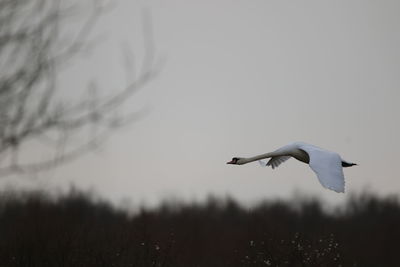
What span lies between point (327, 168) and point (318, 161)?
0.41 meters

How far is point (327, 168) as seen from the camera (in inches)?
368

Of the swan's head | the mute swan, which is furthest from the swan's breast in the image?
the swan's head

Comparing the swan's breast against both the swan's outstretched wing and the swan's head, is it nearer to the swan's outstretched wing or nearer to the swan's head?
the swan's outstretched wing

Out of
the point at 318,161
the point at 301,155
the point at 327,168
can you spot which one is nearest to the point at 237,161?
the point at 301,155

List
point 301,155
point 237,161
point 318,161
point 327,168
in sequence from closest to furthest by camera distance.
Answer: point 327,168, point 318,161, point 301,155, point 237,161

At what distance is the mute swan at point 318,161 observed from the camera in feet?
29.2

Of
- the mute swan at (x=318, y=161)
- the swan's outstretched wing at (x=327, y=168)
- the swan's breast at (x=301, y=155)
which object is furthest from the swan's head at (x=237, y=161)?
the swan's outstretched wing at (x=327, y=168)

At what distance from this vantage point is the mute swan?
8.89m

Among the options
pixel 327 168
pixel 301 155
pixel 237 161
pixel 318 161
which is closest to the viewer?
pixel 327 168

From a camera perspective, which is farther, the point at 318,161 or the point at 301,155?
the point at 301,155

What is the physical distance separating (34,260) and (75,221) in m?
1.95

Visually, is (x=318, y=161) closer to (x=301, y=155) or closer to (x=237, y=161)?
(x=301, y=155)

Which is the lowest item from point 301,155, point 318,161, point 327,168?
point 327,168

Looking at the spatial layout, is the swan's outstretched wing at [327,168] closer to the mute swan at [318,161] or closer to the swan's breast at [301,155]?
the mute swan at [318,161]
